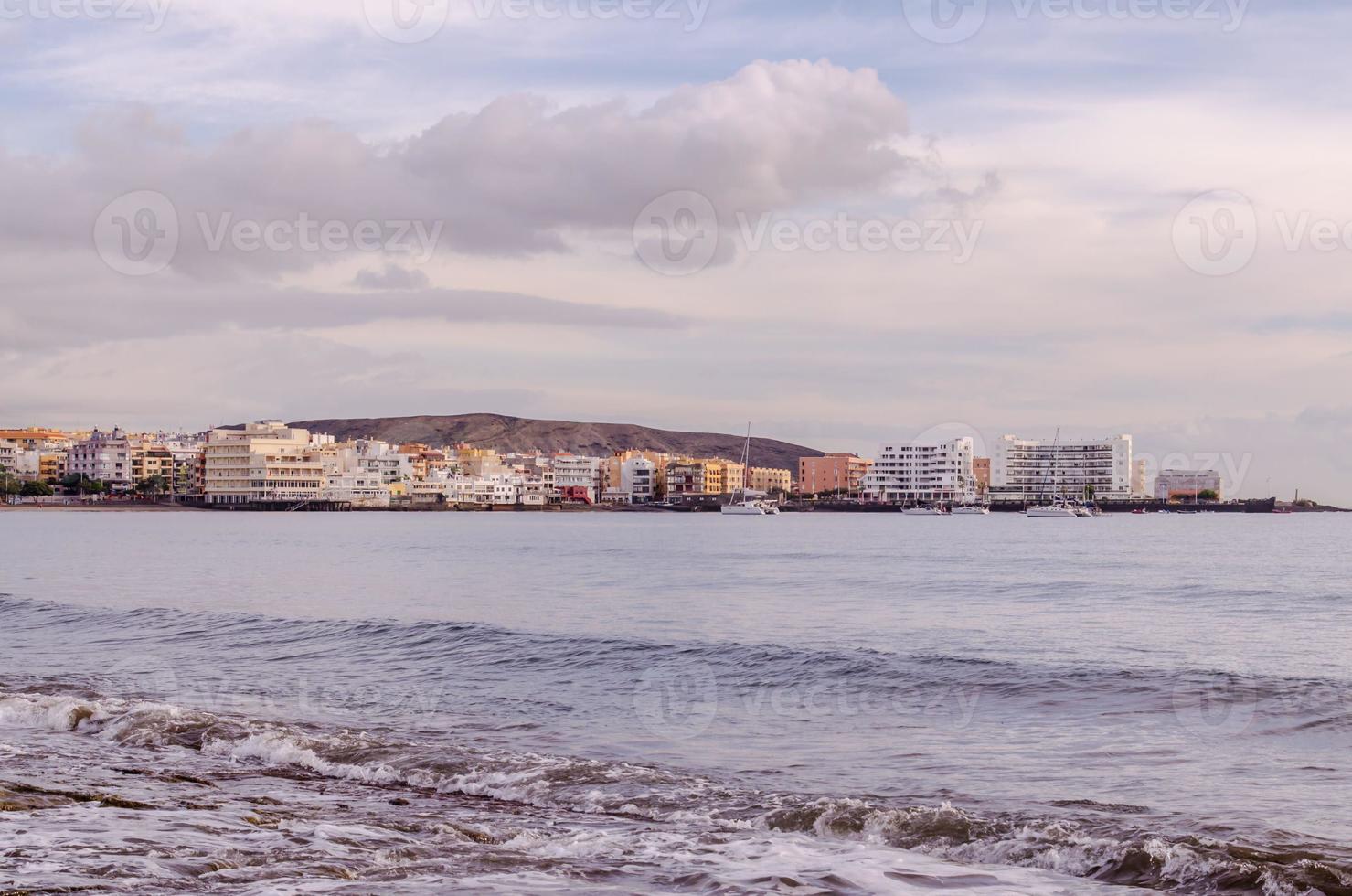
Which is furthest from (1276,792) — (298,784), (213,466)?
(213,466)

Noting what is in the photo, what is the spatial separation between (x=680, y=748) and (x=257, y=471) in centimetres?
19151

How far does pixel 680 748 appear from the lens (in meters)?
12.6

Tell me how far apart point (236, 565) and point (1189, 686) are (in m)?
41.3

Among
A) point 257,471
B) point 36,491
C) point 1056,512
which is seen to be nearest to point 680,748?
point 1056,512

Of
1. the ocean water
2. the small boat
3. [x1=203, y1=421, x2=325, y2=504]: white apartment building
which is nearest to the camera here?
the ocean water

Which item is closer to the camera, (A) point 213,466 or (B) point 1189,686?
(B) point 1189,686

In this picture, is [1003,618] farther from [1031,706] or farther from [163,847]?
[163,847]

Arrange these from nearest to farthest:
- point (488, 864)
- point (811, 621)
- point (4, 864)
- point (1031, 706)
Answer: point (4, 864), point (488, 864), point (1031, 706), point (811, 621)

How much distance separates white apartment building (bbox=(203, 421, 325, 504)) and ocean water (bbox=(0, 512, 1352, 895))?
17005 cm

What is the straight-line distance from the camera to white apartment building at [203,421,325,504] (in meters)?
193

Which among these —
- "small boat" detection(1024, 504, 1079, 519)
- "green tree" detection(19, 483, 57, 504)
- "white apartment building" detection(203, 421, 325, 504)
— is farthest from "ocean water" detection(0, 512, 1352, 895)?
"green tree" detection(19, 483, 57, 504)

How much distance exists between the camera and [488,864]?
8.14 m

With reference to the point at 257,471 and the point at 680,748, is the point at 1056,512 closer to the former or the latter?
the point at 257,471

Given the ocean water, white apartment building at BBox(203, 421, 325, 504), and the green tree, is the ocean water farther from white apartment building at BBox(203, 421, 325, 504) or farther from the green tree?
the green tree
